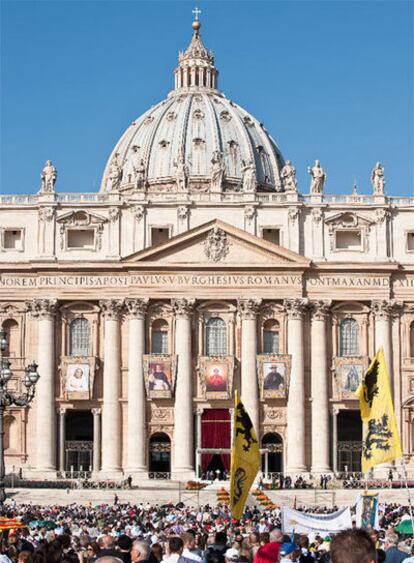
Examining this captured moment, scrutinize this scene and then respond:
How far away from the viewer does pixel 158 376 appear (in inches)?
3118

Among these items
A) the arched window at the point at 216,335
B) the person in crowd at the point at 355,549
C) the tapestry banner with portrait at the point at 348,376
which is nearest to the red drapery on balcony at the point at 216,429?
the arched window at the point at 216,335

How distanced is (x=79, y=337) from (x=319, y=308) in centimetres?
1468

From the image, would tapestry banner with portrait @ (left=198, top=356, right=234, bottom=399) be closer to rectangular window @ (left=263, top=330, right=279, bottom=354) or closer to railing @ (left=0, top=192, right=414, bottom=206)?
rectangular window @ (left=263, top=330, right=279, bottom=354)

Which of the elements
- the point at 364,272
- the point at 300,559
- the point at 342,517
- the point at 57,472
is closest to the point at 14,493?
the point at 57,472

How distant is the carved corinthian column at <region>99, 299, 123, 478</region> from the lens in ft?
259

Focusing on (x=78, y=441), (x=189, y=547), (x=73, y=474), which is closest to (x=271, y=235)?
(x=78, y=441)

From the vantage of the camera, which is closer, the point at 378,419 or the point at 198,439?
the point at 378,419

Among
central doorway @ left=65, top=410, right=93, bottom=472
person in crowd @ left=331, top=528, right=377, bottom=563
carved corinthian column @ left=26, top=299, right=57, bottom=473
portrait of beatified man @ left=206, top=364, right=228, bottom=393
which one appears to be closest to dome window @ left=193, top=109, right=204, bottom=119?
carved corinthian column @ left=26, top=299, right=57, bottom=473

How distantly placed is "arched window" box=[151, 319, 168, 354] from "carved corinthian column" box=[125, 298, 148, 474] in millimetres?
1075

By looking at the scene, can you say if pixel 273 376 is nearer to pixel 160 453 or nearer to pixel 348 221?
pixel 160 453

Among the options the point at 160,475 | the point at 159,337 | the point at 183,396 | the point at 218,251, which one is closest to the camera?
the point at 160,475

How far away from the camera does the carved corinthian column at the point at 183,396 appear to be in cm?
7862

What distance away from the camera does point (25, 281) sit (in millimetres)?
81750

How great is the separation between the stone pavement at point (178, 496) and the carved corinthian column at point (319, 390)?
9667mm
